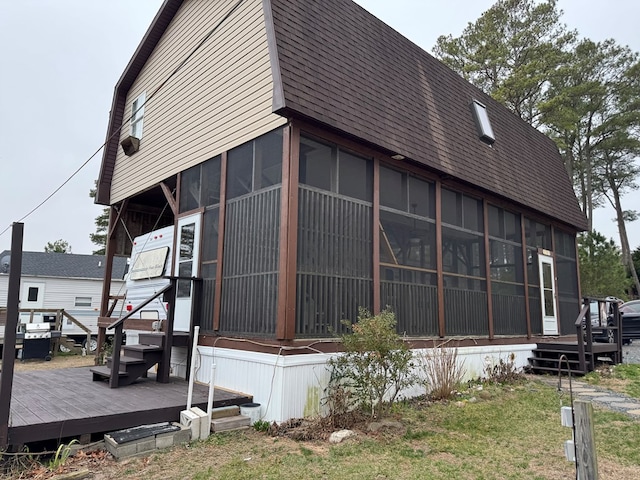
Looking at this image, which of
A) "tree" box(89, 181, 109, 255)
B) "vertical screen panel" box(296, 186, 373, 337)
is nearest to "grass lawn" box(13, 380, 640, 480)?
"vertical screen panel" box(296, 186, 373, 337)

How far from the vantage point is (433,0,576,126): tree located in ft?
60.4

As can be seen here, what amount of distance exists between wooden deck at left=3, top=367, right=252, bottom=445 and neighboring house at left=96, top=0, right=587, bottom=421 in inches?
26.4

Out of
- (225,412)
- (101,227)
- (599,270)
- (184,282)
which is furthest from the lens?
(101,227)

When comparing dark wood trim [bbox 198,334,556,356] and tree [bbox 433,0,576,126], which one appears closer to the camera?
dark wood trim [bbox 198,334,556,356]

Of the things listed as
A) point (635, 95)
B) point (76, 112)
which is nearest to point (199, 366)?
point (76, 112)

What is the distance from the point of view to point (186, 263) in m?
7.21

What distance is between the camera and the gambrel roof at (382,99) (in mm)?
5648

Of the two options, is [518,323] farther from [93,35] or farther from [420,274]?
[93,35]

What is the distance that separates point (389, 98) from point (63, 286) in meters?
17.8

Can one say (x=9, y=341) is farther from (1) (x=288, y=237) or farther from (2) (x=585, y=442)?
(2) (x=585, y=442)

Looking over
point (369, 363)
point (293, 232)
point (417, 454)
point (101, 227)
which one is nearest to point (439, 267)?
point (369, 363)

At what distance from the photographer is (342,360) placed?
5094mm

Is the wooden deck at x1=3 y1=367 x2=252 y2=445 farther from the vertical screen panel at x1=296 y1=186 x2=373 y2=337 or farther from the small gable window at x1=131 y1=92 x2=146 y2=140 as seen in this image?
the small gable window at x1=131 y1=92 x2=146 y2=140

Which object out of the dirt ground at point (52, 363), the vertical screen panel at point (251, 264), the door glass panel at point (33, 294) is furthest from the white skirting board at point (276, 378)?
the door glass panel at point (33, 294)
